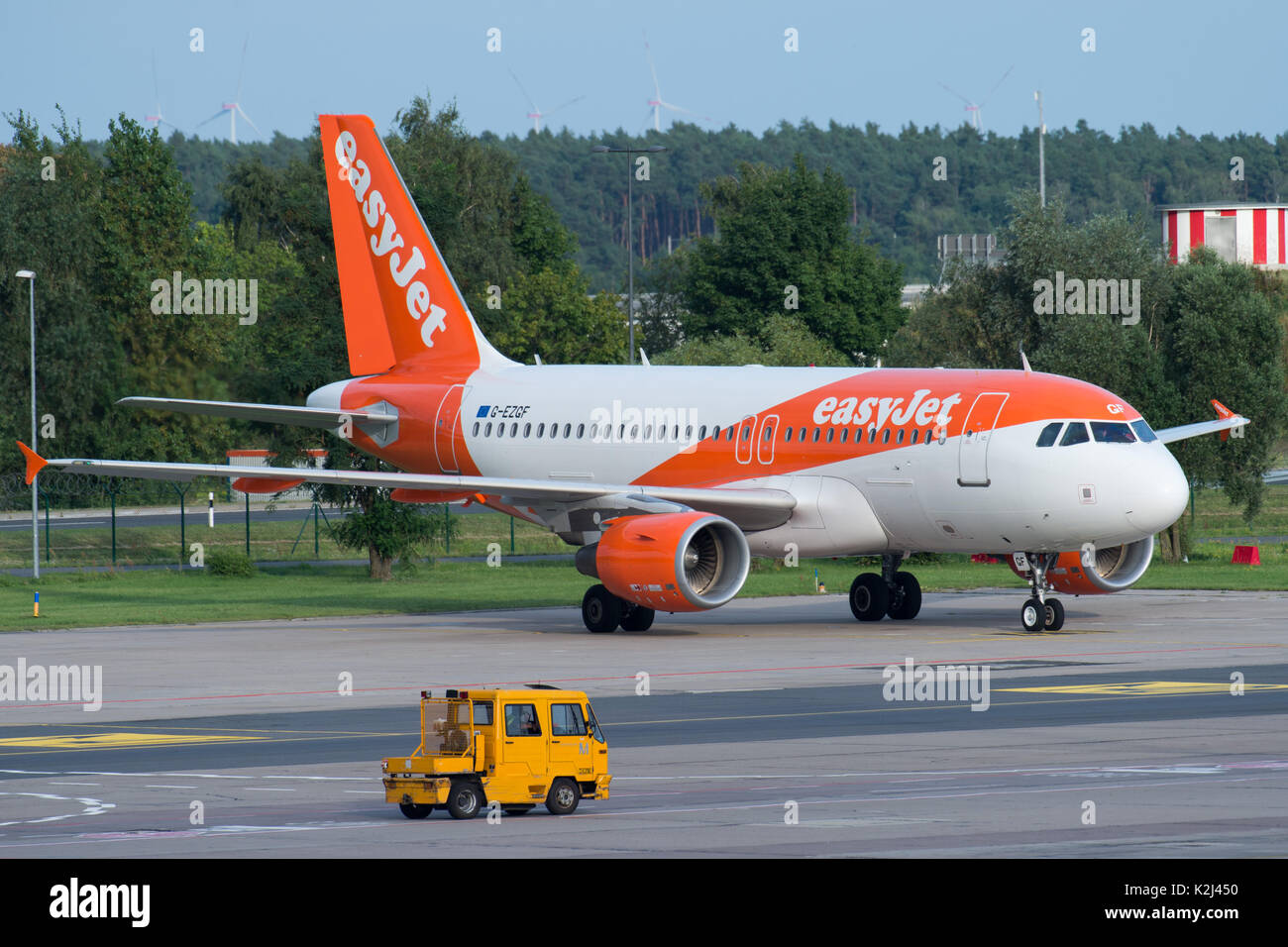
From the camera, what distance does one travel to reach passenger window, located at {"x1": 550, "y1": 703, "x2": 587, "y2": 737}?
17.3m

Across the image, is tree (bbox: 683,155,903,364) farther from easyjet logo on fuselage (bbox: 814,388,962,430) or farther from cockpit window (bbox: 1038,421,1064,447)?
cockpit window (bbox: 1038,421,1064,447)

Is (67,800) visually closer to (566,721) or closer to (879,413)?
(566,721)

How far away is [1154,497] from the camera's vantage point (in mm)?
34531

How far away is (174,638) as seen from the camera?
38125 mm

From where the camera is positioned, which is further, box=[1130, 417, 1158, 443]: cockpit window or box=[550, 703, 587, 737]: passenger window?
box=[1130, 417, 1158, 443]: cockpit window

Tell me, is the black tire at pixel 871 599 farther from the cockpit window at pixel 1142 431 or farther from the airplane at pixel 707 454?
the cockpit window at pixel 1142 431

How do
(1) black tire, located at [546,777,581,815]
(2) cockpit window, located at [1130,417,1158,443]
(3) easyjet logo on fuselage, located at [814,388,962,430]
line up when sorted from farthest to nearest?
(3) easyjet logo on fuselage, located at [814,388,962,430], (2) cockpit window, located at [1130,417,1158,443], (1) black tire, located at [546,777,581,815]

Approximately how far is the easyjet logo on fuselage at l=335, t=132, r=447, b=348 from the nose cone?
55.9 ft

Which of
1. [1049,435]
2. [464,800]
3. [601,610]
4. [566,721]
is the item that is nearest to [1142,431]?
[1049,435]

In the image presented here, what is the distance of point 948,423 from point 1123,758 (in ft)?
54.1

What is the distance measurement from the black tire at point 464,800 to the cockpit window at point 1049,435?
67.0ft

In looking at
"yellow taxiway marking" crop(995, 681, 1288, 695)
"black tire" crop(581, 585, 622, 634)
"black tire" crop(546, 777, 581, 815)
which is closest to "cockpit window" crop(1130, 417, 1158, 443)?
"yellow taxiway marking" crop(995, 681, 1288, 695)

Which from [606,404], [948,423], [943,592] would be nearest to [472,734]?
[948,423]

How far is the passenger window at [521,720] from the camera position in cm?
1714
